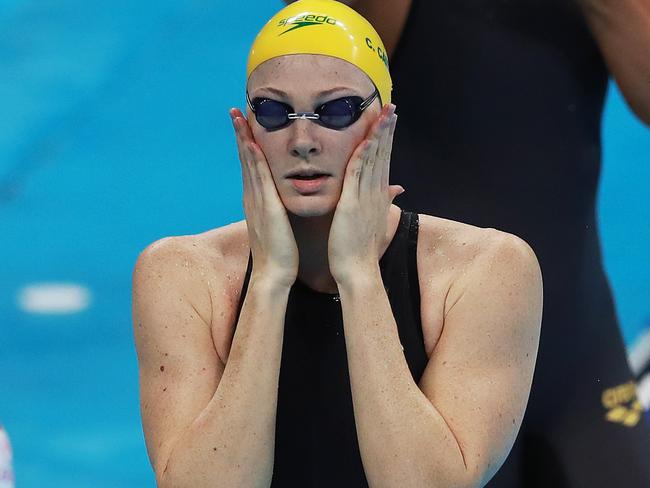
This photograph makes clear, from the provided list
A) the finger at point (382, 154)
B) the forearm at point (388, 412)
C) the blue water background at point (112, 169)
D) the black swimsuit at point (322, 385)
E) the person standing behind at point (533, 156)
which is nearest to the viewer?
the forearm at point (388, 412)

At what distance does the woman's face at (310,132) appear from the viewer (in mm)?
1792

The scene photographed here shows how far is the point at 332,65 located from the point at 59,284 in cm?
308

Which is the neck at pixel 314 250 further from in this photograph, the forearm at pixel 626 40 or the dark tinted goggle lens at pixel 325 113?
the forearm at pixel 626 40

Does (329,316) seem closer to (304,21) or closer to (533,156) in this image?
(304,21)

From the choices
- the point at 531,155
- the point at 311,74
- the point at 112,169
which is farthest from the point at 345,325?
the point at 112,169

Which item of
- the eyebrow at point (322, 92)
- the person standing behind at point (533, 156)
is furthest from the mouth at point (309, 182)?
the person standing behind at point (533, 156)

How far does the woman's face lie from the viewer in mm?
1792

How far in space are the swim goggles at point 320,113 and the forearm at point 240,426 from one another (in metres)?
0.29

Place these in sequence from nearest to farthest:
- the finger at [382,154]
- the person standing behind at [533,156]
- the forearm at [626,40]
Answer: the finger at [382,154] < the forearm at [626,40] < the person standing behind at [533,156]

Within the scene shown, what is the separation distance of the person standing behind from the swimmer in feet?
1.31

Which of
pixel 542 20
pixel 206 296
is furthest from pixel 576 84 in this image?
pixel 206 296

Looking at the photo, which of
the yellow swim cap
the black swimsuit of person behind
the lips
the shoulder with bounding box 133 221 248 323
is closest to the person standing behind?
the black swimsuit of person behind

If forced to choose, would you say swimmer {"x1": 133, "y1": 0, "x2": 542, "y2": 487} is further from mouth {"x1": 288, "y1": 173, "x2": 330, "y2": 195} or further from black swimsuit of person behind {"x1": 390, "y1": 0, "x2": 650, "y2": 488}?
black swimsuit of person behind {"x1": 390, "y1": 0, "x2": 650, "y2": 488}

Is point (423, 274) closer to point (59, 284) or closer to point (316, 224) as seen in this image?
point (316, 224)
